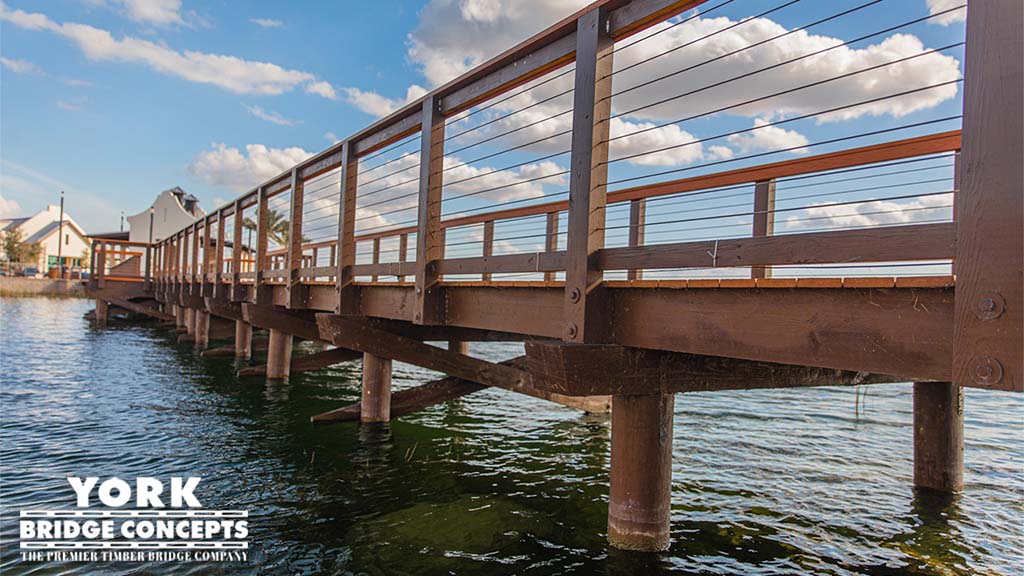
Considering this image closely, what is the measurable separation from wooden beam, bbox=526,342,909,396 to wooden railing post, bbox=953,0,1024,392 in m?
1.87

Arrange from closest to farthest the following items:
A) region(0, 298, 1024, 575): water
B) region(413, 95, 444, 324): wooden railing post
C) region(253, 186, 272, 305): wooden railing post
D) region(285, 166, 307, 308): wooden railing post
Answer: region(0, 298, 1024, 575): water
region(413, 95, 444, 324): wooden railing post
region(285, 166, 307, 308): wooden railing post
region(253, 186, 272, 305): wooden railing post

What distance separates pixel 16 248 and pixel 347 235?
6674 centimetres

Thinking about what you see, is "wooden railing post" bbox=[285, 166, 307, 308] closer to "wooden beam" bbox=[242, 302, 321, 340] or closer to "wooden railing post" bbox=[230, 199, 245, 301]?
"wooden beam" bbox=[242, 302, 321, 340]

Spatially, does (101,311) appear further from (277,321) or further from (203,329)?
(277,321)

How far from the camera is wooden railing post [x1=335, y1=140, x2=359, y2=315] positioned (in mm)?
7426

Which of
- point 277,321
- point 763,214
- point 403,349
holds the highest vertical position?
point 763,214

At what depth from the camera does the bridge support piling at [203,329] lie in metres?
18.7

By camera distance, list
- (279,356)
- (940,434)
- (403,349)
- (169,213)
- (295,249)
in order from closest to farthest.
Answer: (940,434) → (403,349) → (295,249) → (279,356) → (169,213)

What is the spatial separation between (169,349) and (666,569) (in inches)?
688

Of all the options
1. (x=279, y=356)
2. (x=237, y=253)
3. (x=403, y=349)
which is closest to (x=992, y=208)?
(x=403, y=349)

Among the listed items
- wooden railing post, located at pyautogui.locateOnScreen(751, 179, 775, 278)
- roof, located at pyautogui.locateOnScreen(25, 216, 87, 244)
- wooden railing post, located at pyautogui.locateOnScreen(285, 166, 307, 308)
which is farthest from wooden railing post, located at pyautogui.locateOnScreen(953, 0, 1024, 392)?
roof, located at pyautogui.locateOnScreen(25, 216, 87, 244)

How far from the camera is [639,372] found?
4129mm

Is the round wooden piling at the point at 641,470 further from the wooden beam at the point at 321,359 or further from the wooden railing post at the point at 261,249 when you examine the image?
the wooden railing post at the point at 261,249

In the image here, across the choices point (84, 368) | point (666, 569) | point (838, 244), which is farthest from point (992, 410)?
point (84, 368)
